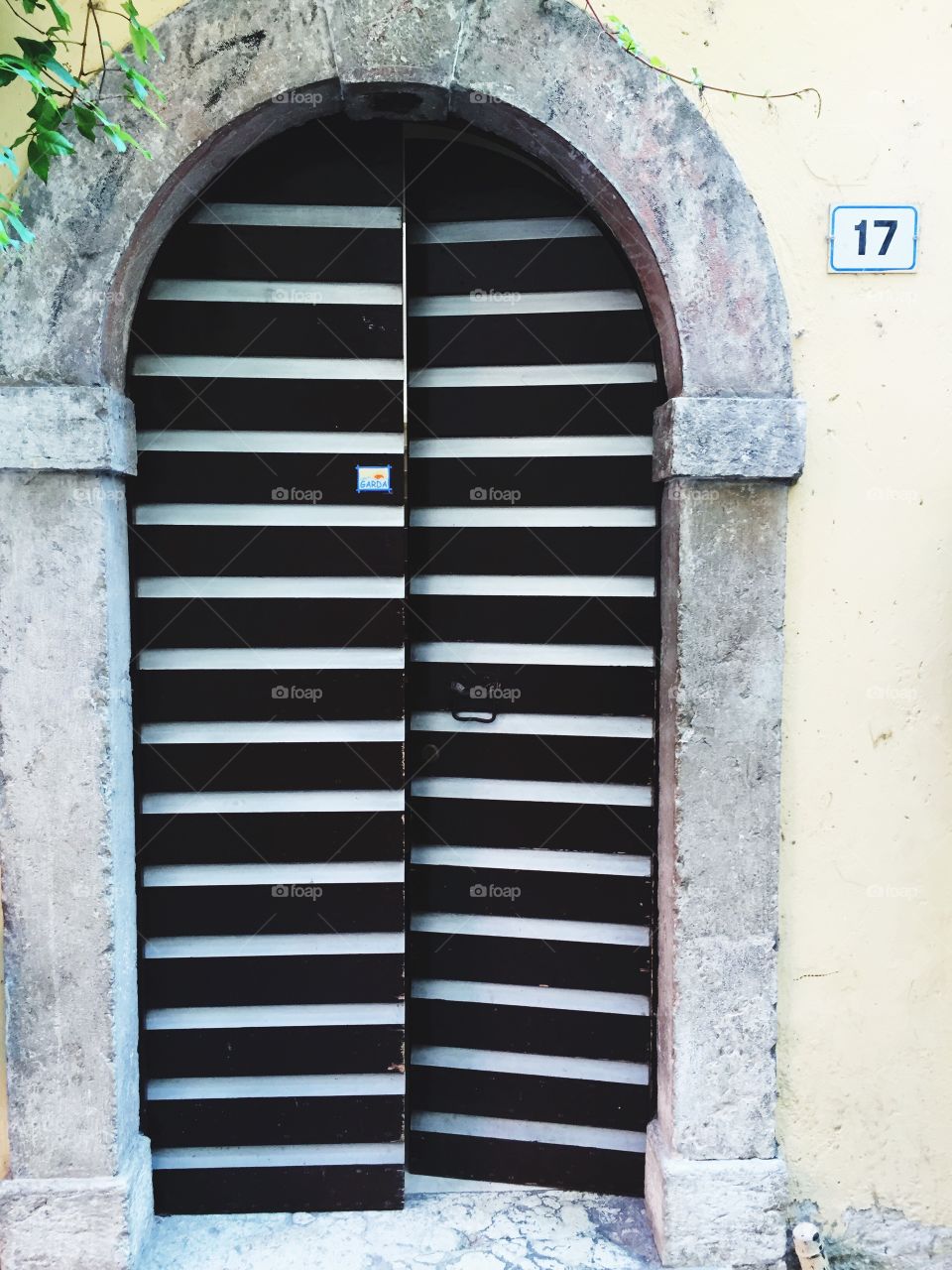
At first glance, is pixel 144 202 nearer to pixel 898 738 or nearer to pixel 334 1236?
pixel 898 738

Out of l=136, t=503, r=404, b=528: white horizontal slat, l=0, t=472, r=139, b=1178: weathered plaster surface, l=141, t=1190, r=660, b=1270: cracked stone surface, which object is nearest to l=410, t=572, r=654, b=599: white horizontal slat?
l=136, t=503, r=404, b=528: white horizontal slat

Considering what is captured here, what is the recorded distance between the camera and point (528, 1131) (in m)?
3.20

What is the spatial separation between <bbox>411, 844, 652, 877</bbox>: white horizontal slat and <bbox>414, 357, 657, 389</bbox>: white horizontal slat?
160 cm

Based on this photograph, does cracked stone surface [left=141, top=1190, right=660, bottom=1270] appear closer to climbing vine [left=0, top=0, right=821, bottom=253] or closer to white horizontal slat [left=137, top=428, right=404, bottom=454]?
white horizontal slat [left=137, top=428, right=404, bottom=454]

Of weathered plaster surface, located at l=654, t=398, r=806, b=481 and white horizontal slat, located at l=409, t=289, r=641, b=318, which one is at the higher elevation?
white horizontal slat, located at l=409, t=289, r=641, b=318

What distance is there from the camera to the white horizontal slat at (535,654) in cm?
306

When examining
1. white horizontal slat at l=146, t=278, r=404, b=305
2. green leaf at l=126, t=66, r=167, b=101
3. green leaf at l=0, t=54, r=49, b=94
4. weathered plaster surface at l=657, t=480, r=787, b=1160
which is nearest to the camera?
green leaf at l=0, t=54, r=49, b=94

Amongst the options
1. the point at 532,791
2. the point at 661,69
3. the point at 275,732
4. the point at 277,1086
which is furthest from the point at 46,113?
the point at 277,1086

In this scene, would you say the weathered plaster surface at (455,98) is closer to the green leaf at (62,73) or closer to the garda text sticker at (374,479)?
the green leaf at (62,73)

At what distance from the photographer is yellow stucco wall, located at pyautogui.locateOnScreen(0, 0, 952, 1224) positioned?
270cm

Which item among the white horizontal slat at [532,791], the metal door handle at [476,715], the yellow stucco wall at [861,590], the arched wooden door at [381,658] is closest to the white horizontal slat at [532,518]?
the arched wooden door at [381,658]

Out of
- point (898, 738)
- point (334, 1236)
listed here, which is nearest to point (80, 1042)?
point (334, 1236)

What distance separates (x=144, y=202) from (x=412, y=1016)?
281 cm

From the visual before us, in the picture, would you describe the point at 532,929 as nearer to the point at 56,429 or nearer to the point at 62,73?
the point at 56,429
